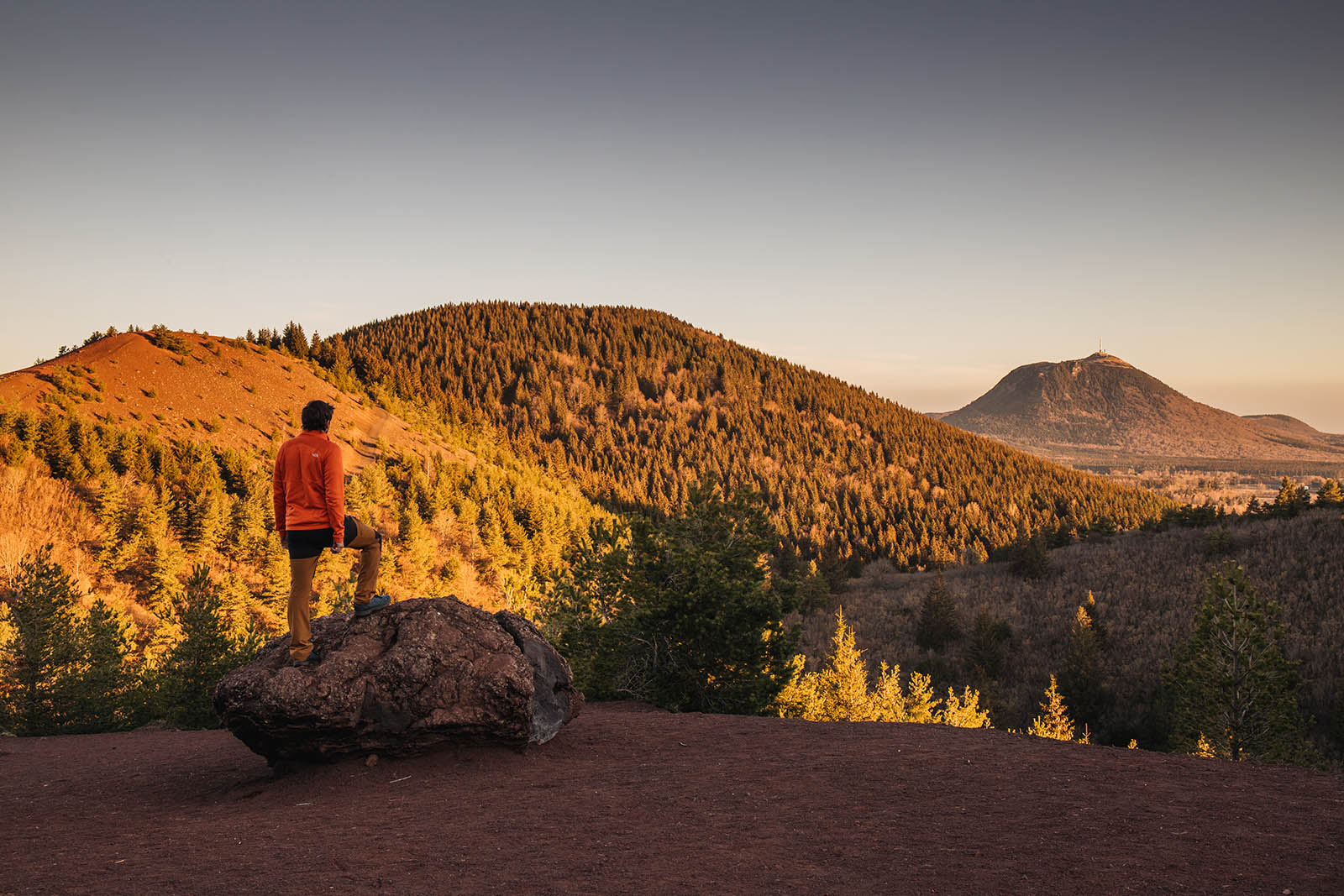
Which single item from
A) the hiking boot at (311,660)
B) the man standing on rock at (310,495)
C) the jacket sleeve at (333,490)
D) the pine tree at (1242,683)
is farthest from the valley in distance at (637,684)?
the jacket sleeve at (333,490)

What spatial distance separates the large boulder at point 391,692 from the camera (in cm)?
819

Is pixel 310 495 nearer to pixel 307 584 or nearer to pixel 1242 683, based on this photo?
pixel 307 584

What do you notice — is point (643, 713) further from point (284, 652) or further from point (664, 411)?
point (664, 411)

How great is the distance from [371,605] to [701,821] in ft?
18.6

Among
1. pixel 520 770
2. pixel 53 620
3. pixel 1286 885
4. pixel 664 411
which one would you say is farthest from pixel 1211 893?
pixel 664 411

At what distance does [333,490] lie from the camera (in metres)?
7.64

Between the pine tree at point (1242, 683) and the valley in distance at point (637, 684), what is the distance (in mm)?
590

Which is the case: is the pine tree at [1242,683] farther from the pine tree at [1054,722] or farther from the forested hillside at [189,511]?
the forested hillside at [189,511]

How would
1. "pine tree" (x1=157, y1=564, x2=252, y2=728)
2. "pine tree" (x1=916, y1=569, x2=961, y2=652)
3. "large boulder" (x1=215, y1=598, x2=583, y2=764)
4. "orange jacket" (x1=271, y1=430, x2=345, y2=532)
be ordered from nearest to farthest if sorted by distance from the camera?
"orange jacket" (x1=271, y1=430, x2=345, y2=532) < "large boulder" (x1=215, y1=598, x2=583, y2=764) < "pine tree" (x1=157, y1=564, x2=252, y2=728) < "pine tree" (x1=916, y1=569, x2=961, y2=652)

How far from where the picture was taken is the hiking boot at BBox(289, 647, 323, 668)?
28.0 feet

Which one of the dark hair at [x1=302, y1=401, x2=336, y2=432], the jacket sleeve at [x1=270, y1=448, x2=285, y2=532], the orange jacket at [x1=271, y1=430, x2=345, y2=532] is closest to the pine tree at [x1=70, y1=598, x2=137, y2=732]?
the jacket sleeve at [x1=270, y1=448, x2=285, y2=532]

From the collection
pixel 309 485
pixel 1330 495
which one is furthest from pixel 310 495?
pixel 1330 495

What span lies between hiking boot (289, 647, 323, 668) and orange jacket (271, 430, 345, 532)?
2.05 meters

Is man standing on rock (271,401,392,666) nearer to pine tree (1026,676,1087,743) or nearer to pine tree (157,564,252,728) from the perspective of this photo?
pine tree (157,564,252,728)
